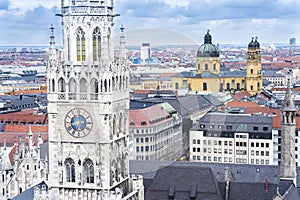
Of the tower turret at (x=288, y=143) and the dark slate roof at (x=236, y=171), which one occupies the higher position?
the tower turret at (x=288, y=143)

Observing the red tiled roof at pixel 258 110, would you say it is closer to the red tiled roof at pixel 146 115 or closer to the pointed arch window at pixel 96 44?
the red tiled roof at pixel 146 115

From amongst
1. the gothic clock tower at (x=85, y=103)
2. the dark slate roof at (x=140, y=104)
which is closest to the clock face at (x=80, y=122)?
the gothic clock tower at (x=85, y=103)

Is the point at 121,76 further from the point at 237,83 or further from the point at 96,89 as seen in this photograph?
the point at 237,83

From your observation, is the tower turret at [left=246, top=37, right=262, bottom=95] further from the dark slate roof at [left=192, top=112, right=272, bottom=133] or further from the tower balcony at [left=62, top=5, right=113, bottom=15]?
the tower balcony at [left=62, top=5, right=113, bottom=15]

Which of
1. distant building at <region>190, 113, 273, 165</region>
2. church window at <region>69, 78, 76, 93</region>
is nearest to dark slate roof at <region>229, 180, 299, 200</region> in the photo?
church window at <region>69, 78, 76, 93</region>

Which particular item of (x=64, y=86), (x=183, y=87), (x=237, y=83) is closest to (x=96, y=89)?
(x=64, y=86)

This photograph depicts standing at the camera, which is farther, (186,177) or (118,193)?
(186,177)

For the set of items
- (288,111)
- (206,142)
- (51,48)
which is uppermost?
(51,48)
